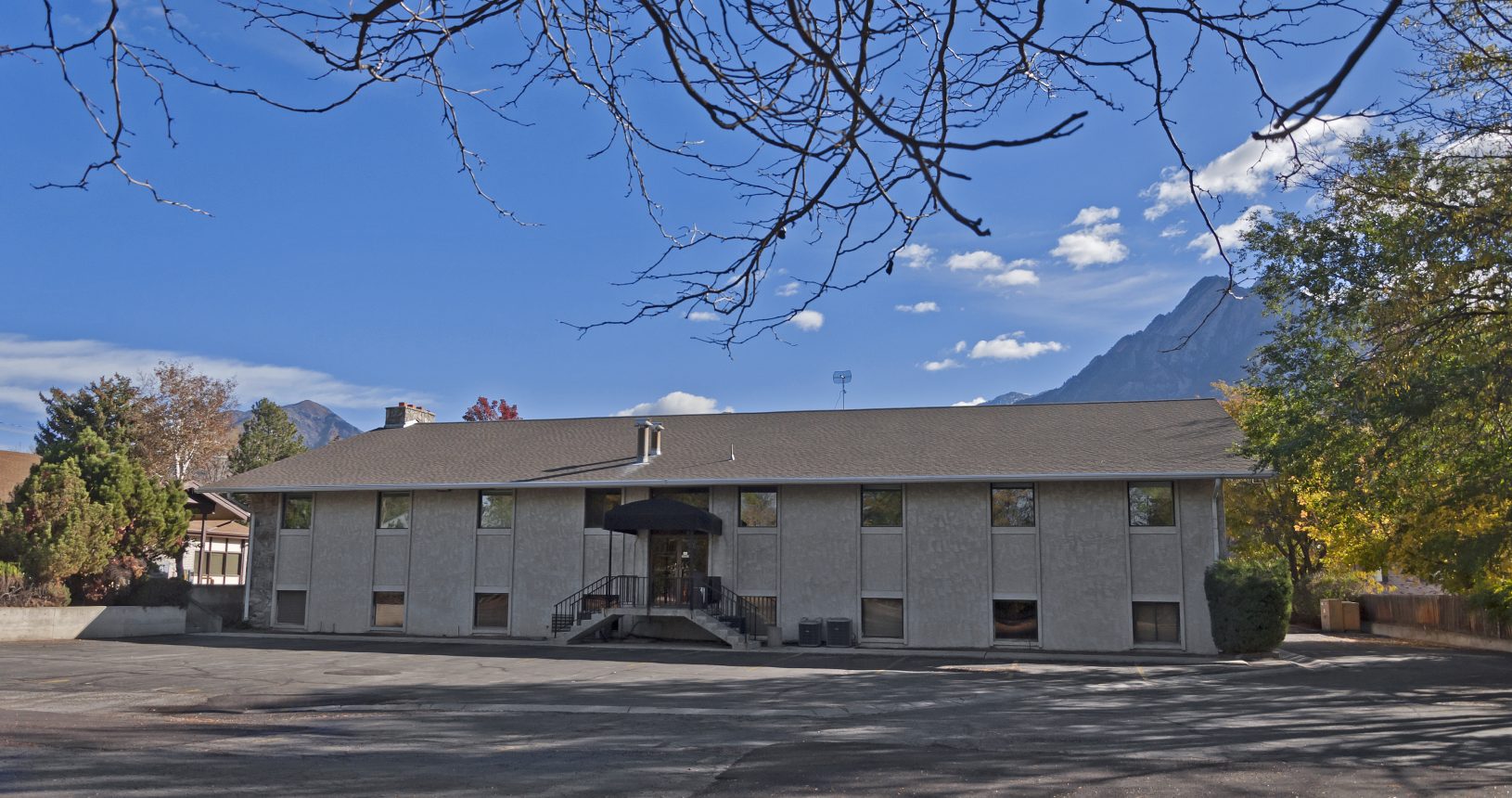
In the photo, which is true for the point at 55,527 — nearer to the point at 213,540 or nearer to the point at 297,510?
the point at 297,510

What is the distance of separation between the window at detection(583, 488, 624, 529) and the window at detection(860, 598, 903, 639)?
790 centimetres

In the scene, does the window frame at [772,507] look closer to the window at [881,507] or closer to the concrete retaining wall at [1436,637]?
the window at [881,507]

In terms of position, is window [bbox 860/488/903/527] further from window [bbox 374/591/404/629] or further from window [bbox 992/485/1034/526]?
window [bbox 374/591/404/629]

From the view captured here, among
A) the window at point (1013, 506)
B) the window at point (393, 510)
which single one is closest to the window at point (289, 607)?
the window at point (393, 510)

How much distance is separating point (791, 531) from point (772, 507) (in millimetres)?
932

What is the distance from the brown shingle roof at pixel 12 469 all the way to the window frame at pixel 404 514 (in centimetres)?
2281

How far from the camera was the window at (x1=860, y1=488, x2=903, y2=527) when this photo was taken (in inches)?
1182

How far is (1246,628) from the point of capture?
25812mm

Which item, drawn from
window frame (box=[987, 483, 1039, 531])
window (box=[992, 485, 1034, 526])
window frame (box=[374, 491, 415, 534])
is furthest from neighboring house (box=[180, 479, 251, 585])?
window (box=[992, 485, 1034, 526])

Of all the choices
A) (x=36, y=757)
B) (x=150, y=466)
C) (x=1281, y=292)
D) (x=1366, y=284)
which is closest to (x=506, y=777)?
A: (x=36, y=757)

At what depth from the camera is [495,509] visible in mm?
32656

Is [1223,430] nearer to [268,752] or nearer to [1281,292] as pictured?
[1281,292]

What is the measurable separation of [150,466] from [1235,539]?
5332cm

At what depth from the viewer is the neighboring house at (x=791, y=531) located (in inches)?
1118
